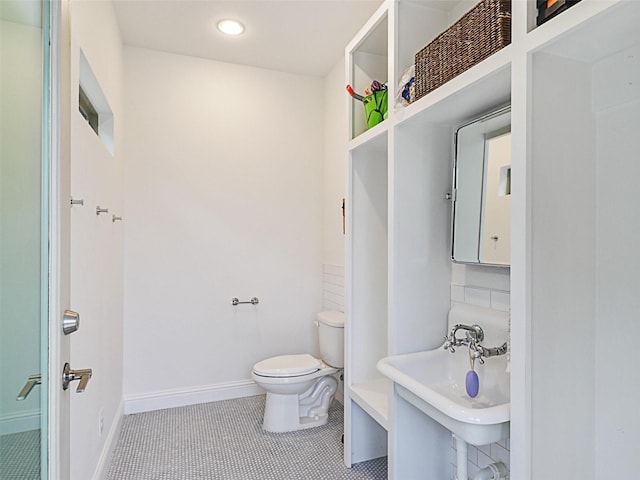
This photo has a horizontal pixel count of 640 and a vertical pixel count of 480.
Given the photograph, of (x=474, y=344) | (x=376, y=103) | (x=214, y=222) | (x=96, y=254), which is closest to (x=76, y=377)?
(x=96, y=254)

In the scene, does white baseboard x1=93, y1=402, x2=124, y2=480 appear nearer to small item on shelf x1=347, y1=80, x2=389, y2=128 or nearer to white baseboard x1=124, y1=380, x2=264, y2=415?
white baseboard x1=124, y1=380, x2=264, y2=415

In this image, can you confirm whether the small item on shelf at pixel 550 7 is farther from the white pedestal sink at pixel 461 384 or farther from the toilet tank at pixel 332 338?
the toilet tank at pixel 332 338

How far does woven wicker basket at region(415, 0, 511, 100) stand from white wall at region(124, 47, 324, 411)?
179 cm

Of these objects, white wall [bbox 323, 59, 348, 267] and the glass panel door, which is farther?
white wall [bbox 323, 59, 348, 267]

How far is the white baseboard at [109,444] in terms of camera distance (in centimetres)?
197

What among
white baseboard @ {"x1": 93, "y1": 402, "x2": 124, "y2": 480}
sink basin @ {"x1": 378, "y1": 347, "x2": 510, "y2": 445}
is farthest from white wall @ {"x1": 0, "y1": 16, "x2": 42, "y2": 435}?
white baseboard @ {"x1": 93, "y1": 402, "x2": 124, "y2": 480}

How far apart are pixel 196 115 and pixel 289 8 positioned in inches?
43.1

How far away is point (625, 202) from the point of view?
3.90 ft

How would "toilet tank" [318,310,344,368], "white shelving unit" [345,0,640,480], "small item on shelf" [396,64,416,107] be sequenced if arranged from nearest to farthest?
"white shelving unit" [345,0,640,480], "small item on shelf" [396,64,416,107], "toilet tank" [318,310,344,368]

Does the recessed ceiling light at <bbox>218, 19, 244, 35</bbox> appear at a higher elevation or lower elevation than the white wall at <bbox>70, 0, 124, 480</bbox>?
higher

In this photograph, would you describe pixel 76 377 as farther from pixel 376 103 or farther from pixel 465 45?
pixel 376 103

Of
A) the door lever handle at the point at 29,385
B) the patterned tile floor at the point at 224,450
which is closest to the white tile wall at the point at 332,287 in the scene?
the patterned tile floor at the point at 224,450

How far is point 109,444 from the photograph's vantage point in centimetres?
221

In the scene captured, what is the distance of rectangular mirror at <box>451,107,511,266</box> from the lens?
5.02 feet
